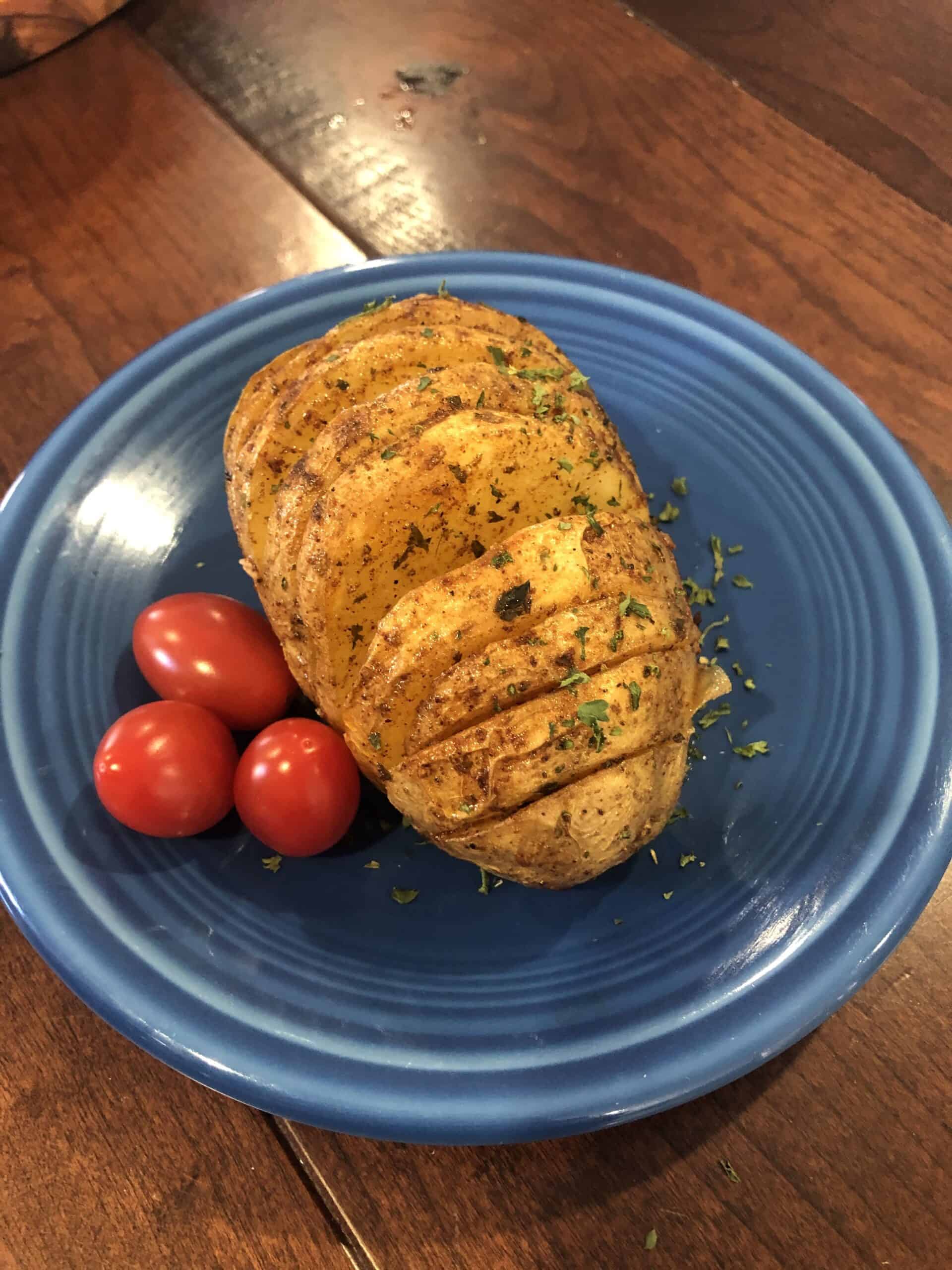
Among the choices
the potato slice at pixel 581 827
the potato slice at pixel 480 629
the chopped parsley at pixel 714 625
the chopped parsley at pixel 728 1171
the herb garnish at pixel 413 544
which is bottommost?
the chopped parsley at pixel 728 1171

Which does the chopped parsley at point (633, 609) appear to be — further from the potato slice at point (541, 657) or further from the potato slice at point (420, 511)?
the potato slice at point (420, 511)

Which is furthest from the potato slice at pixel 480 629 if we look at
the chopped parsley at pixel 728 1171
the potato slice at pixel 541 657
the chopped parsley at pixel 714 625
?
the chopped parsley at pixel 728 1171

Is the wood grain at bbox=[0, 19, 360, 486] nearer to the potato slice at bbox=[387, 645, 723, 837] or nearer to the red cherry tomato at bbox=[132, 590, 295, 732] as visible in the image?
the red cherry tomato at bbox=[132, 590, 295, 732]

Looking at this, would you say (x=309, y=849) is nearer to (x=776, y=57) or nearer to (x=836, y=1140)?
(x=836, y=1140)

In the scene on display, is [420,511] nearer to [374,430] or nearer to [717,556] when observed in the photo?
[374,430]

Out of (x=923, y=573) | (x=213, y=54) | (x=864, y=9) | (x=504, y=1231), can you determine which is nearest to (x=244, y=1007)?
(x=504, y=1231)

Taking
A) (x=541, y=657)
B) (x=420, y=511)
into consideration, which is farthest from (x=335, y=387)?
(x=541, y=657)
